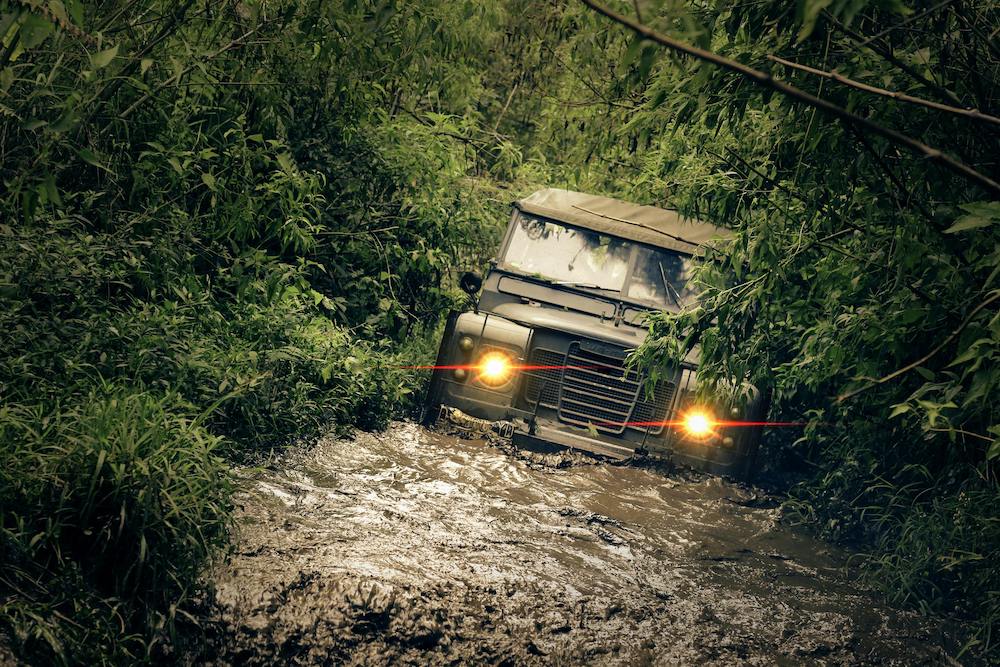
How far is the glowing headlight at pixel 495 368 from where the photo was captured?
19.9ft

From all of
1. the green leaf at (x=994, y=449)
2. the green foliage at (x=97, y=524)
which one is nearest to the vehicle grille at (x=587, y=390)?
the green foliage at (x=97, y=524)

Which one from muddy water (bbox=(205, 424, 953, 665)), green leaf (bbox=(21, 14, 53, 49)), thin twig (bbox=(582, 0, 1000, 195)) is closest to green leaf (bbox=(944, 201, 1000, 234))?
thin twig (bbox=(582, 0, 1000, 195))

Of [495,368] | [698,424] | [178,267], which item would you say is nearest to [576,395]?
[495,368]

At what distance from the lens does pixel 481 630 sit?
10.5 feet

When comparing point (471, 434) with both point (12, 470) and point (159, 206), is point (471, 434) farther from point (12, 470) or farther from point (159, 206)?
point (12, 470)

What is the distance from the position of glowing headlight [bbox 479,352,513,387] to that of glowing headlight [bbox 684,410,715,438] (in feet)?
4.00

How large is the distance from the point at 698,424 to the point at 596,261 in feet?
5.10

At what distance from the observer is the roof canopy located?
22.6 ft

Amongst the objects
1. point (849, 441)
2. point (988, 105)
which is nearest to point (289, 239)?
point (849, 441)

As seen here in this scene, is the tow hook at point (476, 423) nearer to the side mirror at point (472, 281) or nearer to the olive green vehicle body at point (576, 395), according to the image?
the olive green vehicle body at point (576, 395)

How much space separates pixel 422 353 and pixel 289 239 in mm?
2274

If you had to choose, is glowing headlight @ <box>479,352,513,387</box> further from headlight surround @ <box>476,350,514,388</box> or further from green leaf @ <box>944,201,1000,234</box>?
green leaf @ <box>944,201,1000,234</box>

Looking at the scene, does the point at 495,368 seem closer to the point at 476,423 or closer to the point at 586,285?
the point at 476,423

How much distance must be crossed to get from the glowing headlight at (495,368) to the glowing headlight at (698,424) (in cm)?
122
